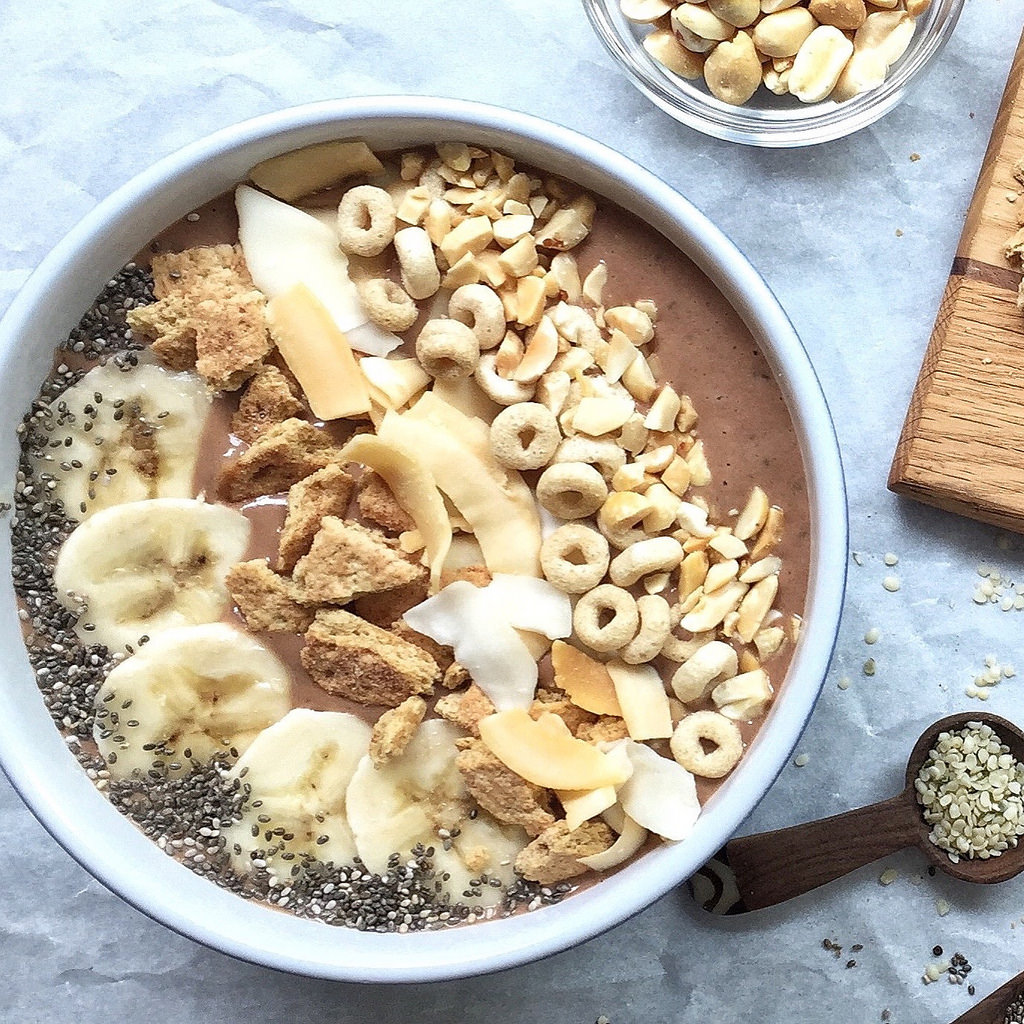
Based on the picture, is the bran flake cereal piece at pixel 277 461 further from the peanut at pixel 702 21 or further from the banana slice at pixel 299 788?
the peanut at pixel 702 21

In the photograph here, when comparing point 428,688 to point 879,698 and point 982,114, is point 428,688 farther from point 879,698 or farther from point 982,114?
point 982,114

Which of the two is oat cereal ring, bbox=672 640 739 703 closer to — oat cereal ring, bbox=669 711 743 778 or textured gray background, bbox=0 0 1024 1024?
oat cereal ring, bbox=669 711 743 778

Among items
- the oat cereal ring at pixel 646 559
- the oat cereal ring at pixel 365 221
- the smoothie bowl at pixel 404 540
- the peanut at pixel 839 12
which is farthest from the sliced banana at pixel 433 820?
the peanut at pixel 839 12

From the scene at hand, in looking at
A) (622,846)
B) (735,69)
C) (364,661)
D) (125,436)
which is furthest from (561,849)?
(735,69)

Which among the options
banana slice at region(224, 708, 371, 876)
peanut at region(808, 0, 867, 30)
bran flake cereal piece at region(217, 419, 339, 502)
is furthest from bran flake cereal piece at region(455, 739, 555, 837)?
peanut at region(808, 0, 867, 30)

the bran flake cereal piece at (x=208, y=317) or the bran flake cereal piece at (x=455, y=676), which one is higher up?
the bran flake cereal piece at (x=208, y=317)

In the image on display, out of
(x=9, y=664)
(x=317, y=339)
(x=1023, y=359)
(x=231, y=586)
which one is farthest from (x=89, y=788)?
(x=1023, y=359)
